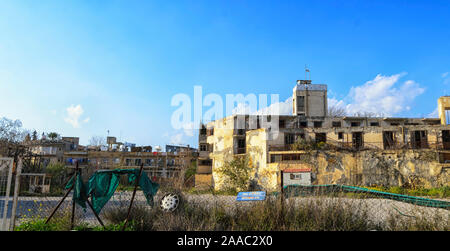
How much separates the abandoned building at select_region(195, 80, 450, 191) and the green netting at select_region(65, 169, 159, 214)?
1957 cm

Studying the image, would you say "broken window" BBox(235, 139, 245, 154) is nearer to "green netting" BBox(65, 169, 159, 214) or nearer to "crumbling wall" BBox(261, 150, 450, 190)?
Answer: "crumbling wall" BBox(261, 150, 450, 190)

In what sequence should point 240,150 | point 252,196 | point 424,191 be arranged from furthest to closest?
point 240,150
point 424,191
point 252,196

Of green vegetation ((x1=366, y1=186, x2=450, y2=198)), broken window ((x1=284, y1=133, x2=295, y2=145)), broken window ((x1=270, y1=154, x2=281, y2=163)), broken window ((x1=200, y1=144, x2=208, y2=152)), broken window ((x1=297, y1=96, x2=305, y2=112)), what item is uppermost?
broken window ((x1=297, y1=96, x2=305, y2=112))

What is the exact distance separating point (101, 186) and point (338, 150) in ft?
96.4

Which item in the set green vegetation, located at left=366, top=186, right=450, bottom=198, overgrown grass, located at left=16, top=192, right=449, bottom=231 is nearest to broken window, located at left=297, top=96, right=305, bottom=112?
green vegetation, located at left=366, top=186, right=450, bottom=198

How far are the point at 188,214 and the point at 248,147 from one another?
1137 inches

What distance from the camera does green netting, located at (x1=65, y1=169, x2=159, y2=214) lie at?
32.1 ft

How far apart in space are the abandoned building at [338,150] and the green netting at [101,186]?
19566 mm

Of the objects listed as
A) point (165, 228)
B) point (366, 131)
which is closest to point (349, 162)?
point (366, 131)

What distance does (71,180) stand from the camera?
33.8ft

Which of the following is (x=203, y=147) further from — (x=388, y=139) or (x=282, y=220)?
(x=282, y=220)

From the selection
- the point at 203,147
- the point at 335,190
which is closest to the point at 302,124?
the point at 203,147

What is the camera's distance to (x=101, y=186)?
1011 cm
